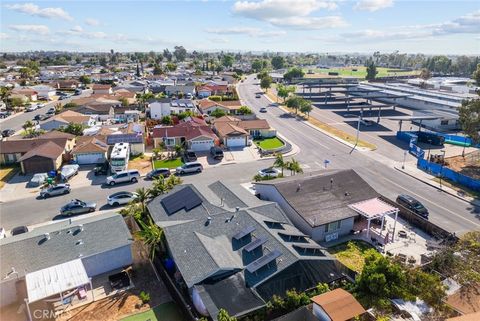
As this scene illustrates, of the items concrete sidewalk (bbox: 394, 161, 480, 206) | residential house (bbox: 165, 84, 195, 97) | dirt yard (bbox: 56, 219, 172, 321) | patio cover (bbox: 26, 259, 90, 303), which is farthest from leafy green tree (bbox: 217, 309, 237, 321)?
residential house (bbox: 165, 84, 195, 97)

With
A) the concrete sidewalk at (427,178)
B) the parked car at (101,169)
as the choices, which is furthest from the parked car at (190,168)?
the concrete sidewalk at (427,178)

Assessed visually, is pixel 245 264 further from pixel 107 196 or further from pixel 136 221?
pixel 107 196

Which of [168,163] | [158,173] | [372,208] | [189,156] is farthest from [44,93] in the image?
[372,208]

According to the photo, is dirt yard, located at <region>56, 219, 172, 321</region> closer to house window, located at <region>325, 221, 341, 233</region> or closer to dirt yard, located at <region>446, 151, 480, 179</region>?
house window, located at <region>325, 221, 341, 233</region>

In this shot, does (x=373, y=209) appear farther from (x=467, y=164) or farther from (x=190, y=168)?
(x=467, y=164)

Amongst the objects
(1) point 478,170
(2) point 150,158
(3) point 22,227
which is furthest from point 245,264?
(1) point 478,170

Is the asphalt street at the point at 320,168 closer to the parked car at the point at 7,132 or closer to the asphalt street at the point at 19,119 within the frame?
the parked car at the point at 7,132

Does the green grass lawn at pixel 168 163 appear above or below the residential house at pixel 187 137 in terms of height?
below
